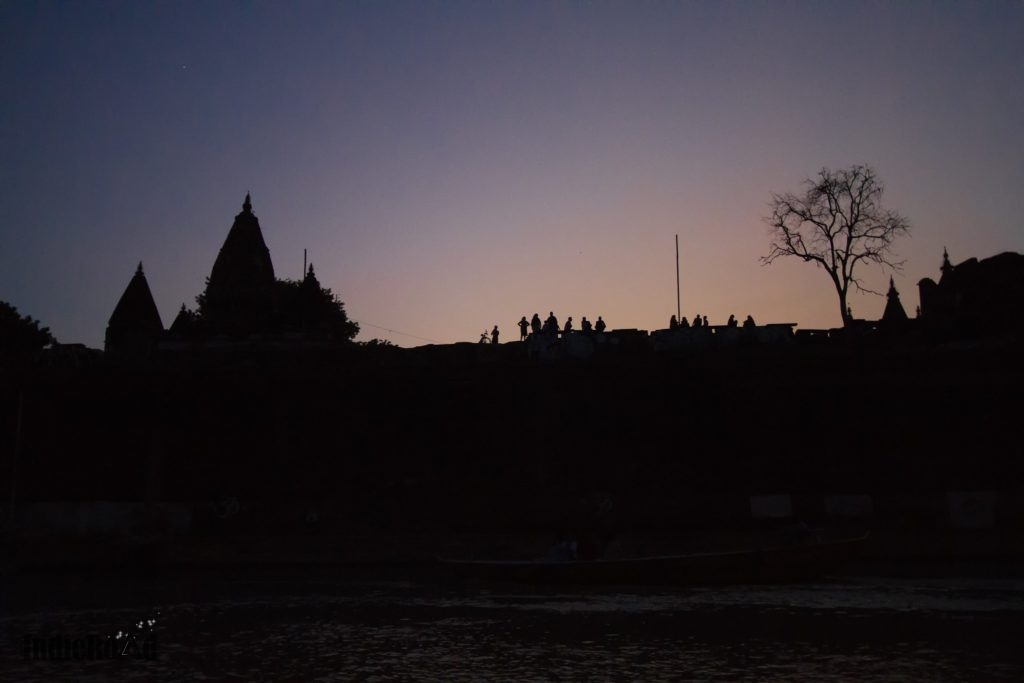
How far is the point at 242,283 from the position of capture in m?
59.2

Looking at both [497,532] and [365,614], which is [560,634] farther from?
[497,532]

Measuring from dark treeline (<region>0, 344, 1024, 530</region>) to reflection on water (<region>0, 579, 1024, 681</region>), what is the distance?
32.2 feet

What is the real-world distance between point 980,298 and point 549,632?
3554 cm

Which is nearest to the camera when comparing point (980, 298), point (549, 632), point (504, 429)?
point (549, 632)

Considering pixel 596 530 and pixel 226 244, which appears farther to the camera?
pixel 226 244

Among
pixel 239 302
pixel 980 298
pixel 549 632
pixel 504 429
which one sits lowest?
pixel 549 632

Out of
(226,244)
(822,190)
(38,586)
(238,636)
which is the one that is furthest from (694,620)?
(226,244)

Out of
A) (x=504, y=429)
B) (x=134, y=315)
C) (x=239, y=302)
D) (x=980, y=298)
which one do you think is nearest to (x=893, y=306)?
(x=980, y=298)

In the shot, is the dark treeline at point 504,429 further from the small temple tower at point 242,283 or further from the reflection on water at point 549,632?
the small temple tower at point 242,283

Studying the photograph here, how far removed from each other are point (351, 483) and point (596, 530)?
10062mm

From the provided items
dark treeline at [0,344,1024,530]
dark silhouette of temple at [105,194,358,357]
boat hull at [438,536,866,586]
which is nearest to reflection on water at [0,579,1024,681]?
boat hull at [438,536,866,586]

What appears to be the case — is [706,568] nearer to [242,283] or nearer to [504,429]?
[504,429]

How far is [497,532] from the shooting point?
3300 centimetres

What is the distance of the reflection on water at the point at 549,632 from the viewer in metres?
14.2
